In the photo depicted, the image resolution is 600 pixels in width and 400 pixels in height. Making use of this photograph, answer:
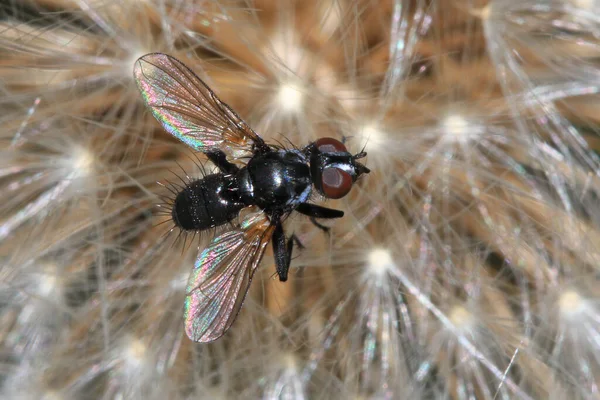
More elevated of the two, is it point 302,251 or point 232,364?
point 302,251

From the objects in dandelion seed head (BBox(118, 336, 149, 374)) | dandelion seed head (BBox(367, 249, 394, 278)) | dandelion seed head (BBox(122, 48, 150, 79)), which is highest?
dandelion seed head (BBox(122, 48, 150, 79))

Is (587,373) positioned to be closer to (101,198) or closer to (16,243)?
(101,198)

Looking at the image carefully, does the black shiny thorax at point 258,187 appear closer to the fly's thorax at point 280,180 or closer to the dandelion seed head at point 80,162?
the fly's thorax at point 280,180

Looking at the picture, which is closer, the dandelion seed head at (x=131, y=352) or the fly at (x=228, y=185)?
the fly at (x=228, y=185)

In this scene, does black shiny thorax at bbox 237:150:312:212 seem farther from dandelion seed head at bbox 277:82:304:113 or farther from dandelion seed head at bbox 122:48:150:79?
dandelion seed head at bbox 122:48:150:79

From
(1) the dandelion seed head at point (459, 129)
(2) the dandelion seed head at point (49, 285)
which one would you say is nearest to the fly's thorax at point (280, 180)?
(1) the dandelion seed head at point (459, 129)

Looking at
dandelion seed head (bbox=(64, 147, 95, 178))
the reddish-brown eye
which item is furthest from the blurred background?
the reddish-brown eye

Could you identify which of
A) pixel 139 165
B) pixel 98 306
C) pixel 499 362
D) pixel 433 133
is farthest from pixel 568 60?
pixel 98 306

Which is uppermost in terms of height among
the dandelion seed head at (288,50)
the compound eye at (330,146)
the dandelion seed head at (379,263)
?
the dandelion seed head at (288,50)
